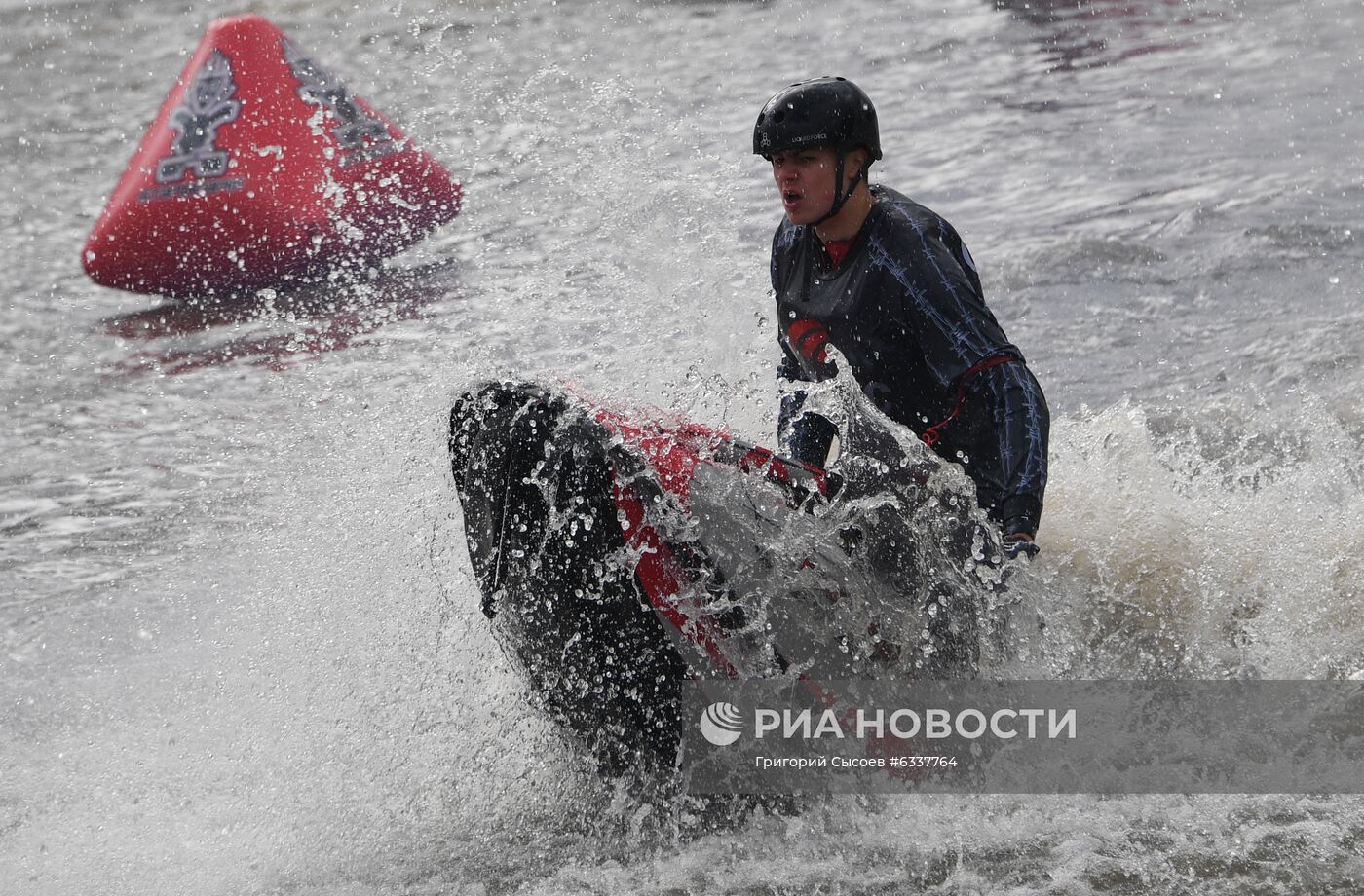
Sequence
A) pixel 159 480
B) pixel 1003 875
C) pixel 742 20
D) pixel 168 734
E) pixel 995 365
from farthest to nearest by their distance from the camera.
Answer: pixel 742 20 → pixel 159 480 → pixel 168 734 → pixel 995 365 → pixel 1003 875

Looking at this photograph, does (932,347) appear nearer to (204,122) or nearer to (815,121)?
(815,121)

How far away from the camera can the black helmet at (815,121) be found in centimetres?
310

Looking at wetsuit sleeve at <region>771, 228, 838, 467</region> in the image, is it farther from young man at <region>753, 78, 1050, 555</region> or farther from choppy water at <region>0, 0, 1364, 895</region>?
young man at <region>753, 78, 1050, 555</region>

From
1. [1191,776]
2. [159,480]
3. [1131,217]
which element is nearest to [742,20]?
[1131,217]

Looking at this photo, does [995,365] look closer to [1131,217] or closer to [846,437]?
[846,437]

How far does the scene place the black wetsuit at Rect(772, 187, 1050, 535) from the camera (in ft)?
9.98

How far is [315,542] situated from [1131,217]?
4.57 meters

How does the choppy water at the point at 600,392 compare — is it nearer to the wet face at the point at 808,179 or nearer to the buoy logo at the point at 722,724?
the buoy logo at the point at 722,724

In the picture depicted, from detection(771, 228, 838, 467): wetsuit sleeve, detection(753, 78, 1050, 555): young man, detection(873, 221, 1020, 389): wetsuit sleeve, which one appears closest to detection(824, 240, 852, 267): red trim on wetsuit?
detection(753, 78, 1050, 555): young man

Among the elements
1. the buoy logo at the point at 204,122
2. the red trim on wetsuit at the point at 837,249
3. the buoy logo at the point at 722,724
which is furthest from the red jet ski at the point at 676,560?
the buoy logo at the point at 204,122

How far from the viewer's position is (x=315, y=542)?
4051 millimetres

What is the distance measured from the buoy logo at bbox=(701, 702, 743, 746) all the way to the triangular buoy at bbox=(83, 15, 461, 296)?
14.3 ft

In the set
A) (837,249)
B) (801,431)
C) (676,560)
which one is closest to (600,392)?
(801,431)

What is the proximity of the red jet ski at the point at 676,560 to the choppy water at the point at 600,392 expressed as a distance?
0.26 meters
